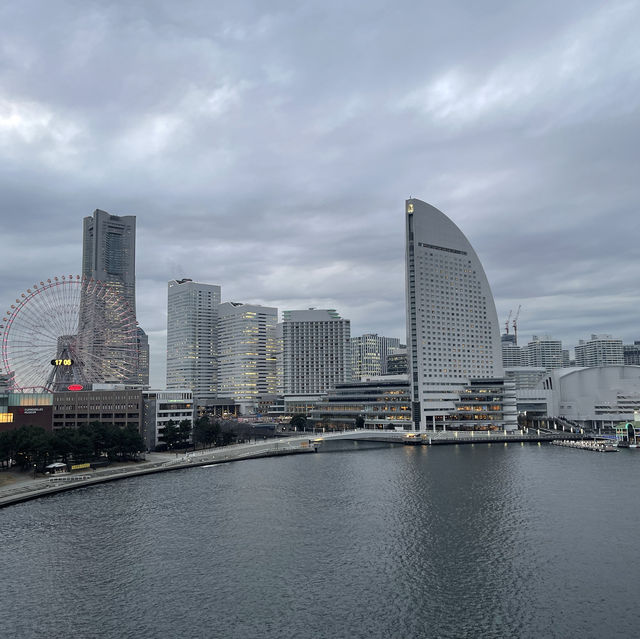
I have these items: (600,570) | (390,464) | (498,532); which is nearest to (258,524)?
(498,532)

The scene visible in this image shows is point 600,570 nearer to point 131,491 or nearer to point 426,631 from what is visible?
point 426,631

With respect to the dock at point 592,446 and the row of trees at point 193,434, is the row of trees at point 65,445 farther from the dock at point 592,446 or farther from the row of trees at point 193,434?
the dock at point 592,446

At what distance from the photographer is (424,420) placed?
641ft

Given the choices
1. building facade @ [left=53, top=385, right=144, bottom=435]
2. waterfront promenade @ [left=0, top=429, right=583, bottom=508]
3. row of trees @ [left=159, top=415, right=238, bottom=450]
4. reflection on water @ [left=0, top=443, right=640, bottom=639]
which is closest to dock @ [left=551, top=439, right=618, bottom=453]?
waterfront promenade @ [left=0, top=429, right=583, bottom=508]

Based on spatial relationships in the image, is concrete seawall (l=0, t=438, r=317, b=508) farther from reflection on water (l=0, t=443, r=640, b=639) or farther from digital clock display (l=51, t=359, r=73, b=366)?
digital clock display (l=51, t=359, r=73, b=366)

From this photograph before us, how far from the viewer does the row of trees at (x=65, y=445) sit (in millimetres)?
93375

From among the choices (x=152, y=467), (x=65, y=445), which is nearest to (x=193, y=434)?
(x=152, y=467)

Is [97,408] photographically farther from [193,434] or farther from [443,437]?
[443,437]

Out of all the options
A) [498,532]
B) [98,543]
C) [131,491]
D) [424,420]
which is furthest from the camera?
[424,420]

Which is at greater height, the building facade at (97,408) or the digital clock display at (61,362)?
the digital clock display at (61,362)

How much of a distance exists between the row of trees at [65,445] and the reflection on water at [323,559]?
14424 mm

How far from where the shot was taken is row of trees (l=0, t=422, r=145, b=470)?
93.4 metres

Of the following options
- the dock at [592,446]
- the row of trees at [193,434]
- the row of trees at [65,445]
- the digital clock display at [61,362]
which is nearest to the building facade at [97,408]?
the row of trees at [193,434]

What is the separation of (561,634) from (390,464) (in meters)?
79.0
